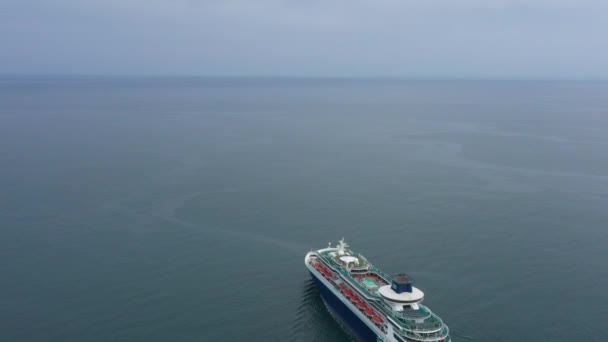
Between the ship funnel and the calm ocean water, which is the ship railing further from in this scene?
the ship funnel

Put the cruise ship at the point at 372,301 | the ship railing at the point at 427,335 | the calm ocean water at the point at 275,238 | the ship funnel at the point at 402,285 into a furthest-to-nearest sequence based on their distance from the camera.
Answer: the calm ocean water at the point at 275,238, the ship funnel at the point at 402,285, the cruise ship at the point at 372,301, the ship railing at the point at 427,335

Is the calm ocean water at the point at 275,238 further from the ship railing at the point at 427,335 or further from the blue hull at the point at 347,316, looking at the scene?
the ship railing at the point at 427,335

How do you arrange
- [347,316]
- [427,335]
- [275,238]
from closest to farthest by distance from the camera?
[427,335], [347,316], [275,238]

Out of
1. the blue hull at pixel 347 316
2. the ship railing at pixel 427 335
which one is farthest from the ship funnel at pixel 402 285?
the blue hull at pixel 347 316

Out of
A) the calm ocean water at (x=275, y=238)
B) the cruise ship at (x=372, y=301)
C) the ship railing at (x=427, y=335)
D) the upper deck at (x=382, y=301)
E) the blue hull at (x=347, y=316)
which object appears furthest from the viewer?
the calm ocean water at (x=275, y=238)

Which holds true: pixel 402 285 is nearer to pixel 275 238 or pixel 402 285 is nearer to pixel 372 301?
pixel 372 301

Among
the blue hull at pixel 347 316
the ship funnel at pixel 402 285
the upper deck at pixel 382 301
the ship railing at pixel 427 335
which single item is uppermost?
the ship funnel at pixel 402 285

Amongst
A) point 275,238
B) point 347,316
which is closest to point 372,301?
point 347,316

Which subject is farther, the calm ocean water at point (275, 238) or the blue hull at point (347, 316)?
the calm ocean water at point (275, 238)

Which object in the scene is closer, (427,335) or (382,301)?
(427,335)
